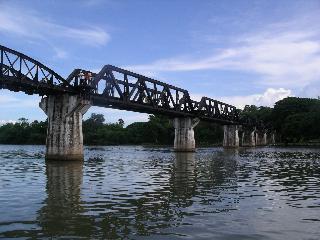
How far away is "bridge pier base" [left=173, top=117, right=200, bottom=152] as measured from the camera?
95.6m

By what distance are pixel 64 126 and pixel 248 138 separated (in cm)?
12508

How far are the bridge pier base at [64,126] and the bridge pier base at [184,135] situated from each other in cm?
4398

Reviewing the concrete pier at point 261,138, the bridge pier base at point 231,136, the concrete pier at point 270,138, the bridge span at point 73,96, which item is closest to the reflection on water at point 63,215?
the bridge span at point 73,96

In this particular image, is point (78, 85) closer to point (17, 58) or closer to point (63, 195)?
point (17, 58)

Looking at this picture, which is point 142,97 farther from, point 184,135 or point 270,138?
point 270,138

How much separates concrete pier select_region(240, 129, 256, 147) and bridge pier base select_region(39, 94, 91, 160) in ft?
373

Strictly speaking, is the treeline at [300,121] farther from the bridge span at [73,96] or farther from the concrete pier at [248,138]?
A: the bridge span at [73,96]

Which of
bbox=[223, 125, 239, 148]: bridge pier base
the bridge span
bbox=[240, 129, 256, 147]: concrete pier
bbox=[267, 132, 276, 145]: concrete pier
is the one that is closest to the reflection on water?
the bridge span

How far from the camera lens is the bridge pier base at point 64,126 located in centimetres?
5247

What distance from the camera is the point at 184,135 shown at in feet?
317

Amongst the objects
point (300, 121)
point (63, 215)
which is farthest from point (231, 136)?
point (63, 215)

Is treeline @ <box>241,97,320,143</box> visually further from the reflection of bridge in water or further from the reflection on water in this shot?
the reflection on water

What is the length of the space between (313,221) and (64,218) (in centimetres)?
858

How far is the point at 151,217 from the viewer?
15.3 meters
